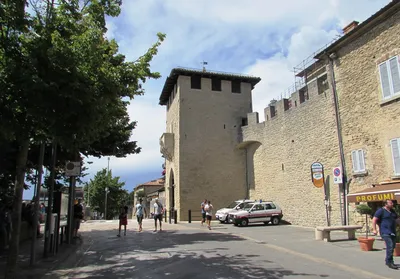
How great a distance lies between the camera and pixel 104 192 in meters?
57.6

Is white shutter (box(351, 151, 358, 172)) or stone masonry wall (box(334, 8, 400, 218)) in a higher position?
stone masonry wall (box(334, 8, 400, 218))

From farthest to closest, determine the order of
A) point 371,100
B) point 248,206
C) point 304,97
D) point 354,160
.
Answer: point 248,206, point 304,97, point 354,160, point 371,100

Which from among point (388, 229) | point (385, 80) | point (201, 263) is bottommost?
point (201, 263)

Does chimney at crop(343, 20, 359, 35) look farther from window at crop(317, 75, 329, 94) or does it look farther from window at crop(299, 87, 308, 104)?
window at crop(299, 87, 308, 104)

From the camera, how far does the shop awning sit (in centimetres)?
1196

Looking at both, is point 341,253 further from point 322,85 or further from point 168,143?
point 168,143

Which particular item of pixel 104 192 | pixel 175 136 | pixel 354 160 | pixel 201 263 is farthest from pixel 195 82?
pixel 104 192

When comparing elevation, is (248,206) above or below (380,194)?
below

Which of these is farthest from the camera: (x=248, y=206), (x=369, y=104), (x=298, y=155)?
(x=248, y=206)

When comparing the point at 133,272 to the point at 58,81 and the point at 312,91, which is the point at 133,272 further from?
the point at 312,91

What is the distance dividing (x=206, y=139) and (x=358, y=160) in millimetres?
16086

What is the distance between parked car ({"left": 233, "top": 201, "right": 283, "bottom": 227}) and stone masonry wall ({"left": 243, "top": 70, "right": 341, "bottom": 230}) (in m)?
0.85

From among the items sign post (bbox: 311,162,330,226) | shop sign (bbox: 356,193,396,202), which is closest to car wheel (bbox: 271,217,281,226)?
sign post (bbox: 311,162,330,226)

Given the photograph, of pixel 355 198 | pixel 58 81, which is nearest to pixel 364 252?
pixel 355 198
